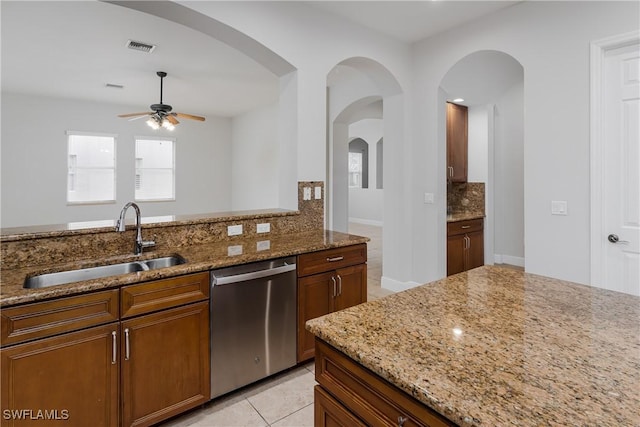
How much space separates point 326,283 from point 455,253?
264 cm

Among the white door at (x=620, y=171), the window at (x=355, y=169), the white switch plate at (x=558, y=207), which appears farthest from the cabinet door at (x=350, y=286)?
the window at (x=355, y=169)

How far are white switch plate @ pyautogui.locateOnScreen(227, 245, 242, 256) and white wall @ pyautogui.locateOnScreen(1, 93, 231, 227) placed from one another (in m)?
5.89

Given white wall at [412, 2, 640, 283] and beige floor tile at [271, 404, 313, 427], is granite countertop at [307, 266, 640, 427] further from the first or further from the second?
white wall at [412, 2, 640, 283]

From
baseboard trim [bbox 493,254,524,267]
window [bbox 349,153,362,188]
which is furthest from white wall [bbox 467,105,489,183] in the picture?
window [bbox 349,153,362,188]

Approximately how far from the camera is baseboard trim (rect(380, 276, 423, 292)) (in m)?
4.11

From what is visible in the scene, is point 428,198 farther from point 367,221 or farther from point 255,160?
point 367,221

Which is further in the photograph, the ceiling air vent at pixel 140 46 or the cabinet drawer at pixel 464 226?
the cabinet drawer at pixel 464 226

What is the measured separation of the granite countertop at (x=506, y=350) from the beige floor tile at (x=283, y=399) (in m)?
1.21

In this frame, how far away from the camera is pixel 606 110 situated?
263 cm

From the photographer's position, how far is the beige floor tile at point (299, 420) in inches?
77.6

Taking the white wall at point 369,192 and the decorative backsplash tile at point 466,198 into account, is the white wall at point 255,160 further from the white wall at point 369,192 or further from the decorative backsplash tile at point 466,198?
the white wall at point 369,192

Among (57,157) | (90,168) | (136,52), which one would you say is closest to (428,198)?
(136,52)

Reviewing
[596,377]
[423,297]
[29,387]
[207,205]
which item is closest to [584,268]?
[423,297]

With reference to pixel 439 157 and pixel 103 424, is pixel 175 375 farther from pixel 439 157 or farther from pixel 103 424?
pixel 439 157
